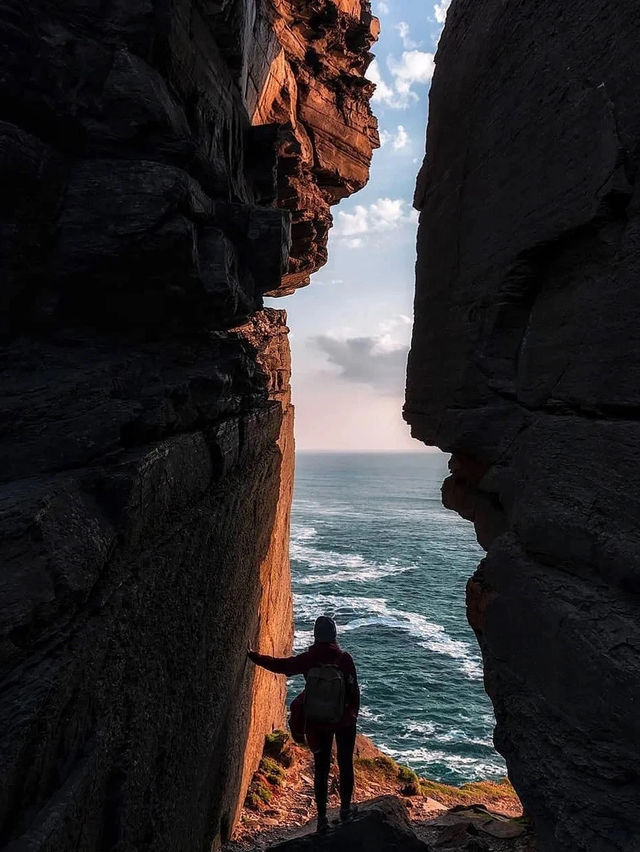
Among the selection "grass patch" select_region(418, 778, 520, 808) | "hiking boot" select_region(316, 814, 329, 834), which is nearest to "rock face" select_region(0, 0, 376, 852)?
"hiking boot" select_region(316, 814, 329, 834)

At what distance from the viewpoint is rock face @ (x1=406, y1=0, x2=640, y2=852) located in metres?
4.57

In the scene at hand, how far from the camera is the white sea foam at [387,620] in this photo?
1355 inches

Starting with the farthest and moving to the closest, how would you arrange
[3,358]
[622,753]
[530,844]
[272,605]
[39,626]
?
[272,605] < [530,844] < [3,358] < [622,753] < [39,626]

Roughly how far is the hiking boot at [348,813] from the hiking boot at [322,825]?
21cm

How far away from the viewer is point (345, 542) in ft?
243

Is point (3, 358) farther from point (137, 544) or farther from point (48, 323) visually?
point (137, 544)

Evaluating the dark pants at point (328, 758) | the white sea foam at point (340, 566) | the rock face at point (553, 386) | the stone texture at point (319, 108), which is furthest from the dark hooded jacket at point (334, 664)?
the white sea foam at point (340, 566)

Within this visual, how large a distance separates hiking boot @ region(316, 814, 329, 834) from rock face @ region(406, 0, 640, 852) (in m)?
2.67

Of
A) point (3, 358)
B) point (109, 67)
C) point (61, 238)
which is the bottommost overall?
point (3, 358)

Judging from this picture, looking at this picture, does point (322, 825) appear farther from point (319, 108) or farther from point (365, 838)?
point (319, 108)

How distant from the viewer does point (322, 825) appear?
697 centimetres

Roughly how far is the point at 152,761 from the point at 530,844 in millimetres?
5634

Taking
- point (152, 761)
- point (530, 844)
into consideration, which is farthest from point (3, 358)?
→ point (530, 844)

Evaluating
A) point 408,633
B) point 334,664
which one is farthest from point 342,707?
point 408,633
